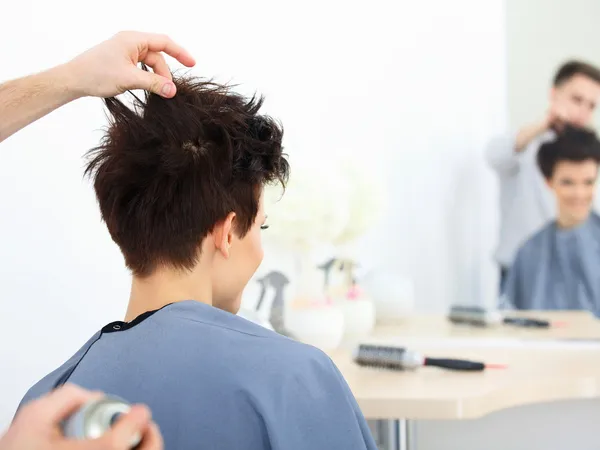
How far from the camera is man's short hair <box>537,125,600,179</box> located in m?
2.35

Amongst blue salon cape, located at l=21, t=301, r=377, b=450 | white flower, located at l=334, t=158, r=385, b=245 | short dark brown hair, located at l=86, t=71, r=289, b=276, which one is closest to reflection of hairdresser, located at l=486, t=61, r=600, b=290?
white flower, located at l=334, t=158, r=385, b=245

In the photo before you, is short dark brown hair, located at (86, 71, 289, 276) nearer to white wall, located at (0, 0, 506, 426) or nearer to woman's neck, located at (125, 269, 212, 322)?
woman's neck, located at (125, 269, 212, 322)

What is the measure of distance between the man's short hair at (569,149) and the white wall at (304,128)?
0.17m

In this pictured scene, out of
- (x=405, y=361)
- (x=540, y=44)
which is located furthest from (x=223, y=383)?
(x=540, y=44)

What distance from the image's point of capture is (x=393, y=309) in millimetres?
2146

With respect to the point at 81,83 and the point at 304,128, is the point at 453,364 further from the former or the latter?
the point at 304,128

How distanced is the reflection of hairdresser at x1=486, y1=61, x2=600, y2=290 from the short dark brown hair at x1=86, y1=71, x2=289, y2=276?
160cm

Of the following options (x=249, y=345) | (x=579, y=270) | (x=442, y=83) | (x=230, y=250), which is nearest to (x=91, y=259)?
(x=230, y=250)

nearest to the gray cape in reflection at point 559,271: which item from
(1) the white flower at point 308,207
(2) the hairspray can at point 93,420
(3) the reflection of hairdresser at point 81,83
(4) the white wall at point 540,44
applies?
(4) the white wall at point 540,44

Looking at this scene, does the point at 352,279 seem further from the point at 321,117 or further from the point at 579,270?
the point at 579,270

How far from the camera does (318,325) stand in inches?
65.5

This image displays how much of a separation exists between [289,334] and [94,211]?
508mm

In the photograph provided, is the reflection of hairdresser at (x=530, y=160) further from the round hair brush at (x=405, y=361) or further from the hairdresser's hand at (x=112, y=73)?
the hairdresser's hand at (x=112, y=73)

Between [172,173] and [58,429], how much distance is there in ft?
1.82
